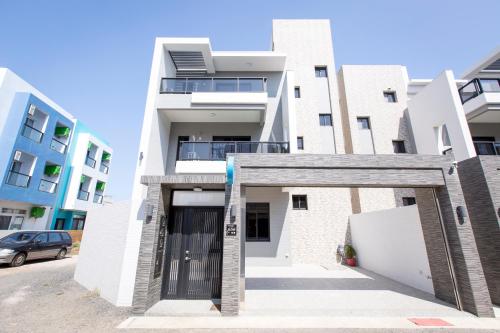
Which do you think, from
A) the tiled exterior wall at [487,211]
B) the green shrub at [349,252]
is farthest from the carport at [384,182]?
the green shrub at [349,252]

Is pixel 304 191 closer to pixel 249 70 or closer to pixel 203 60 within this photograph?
pixel 249 70

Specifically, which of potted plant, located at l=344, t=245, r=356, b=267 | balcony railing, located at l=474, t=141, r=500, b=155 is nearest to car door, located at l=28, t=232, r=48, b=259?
potted plant, located at l=344, t=245, r=356, b=267

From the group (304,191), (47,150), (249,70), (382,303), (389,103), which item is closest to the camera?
(382,303)

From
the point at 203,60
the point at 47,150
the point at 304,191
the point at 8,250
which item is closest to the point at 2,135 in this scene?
the point at 47,150

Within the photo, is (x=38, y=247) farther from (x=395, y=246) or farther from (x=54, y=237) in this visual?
(x=395, y=246)

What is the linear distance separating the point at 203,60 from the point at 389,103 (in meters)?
13.3

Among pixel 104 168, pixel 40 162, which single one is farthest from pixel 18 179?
pixel 104 168

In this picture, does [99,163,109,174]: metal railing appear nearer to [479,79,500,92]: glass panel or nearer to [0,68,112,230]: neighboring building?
[0,68,112,230]: neighboring building

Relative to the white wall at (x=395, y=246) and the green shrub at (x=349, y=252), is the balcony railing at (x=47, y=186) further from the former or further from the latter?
the white wall at (x=395, y=246)

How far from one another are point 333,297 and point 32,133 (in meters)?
23.2

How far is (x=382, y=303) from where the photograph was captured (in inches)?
242

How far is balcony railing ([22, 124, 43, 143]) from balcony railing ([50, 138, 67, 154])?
129 cm

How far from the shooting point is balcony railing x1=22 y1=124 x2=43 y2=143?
1593 cm

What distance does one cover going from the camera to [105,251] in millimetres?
6770
